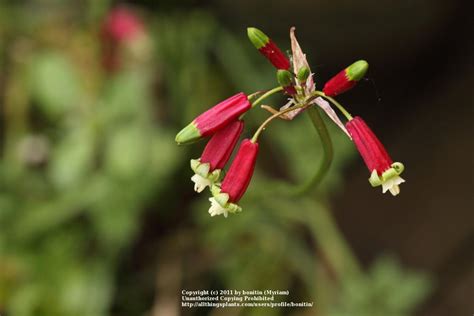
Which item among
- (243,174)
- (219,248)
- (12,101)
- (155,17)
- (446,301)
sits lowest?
(243,174)

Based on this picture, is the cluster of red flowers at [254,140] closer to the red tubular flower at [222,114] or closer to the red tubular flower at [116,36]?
the red tubular flower at [222,114]

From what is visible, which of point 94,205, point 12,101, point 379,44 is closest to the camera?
point 94,205

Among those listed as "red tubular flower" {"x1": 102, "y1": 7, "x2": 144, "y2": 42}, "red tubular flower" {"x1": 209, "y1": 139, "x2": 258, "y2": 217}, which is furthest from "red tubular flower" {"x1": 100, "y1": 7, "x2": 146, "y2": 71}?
"red tubular flower" {"x1": 209, "y1": 139, "x2": 258, "y2": 217}

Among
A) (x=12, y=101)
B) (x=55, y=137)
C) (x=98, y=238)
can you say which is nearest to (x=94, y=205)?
(x=98, y=238)

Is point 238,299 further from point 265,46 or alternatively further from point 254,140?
point 265,46

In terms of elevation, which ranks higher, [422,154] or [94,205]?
[422,154]

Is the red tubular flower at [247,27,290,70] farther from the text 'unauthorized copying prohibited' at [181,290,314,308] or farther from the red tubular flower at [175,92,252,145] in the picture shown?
the text 'unauthorized copying prohibited' at [181,290,314,308]

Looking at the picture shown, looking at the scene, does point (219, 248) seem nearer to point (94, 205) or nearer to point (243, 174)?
point (94, 205)
